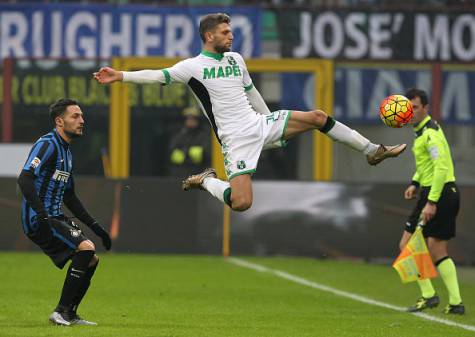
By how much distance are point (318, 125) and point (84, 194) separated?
30.7 ft

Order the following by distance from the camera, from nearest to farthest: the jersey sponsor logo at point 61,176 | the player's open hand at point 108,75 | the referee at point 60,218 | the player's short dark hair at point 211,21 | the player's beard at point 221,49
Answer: the player's open hand at point 108,75, the referee at point 60,218, the jersey sponsor logo at point 61,176, the player's short dark hair at point 211,21, the player's beard at point 221,49

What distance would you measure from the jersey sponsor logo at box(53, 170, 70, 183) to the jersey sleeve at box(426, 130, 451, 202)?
385cm

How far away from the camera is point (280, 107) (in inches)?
828

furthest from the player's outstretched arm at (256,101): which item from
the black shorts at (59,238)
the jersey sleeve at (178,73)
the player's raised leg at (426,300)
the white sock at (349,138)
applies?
the player's raised leg at (426,300)

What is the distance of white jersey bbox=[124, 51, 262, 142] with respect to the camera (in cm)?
1105

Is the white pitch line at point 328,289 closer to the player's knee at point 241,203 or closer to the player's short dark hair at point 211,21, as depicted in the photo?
the player's knee at point 241,203

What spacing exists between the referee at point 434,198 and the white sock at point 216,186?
8.29 ft

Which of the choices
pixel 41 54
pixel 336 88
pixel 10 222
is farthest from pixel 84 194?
pixel 336 88

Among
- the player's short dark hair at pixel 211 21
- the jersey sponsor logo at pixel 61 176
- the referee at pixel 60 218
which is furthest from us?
the player's short dark hair at pixel 211 21

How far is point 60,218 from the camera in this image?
10844mm

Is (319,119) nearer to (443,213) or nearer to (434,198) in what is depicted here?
(434,198)

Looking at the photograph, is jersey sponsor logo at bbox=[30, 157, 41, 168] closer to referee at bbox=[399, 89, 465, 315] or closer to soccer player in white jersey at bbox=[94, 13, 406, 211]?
soccer player in white jersey at bbox=[94, 13, 406, 211]

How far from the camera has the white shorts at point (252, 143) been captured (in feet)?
36.2

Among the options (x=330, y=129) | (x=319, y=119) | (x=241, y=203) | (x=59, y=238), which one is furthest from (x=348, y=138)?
(x=59, y=238)
